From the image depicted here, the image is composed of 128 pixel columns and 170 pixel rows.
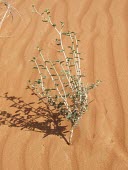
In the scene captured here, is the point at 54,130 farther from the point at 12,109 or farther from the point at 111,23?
the point at 111,23

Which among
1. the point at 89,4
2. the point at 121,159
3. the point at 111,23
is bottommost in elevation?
the point at 121,159

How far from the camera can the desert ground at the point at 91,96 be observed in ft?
8.20

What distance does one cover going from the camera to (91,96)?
9.75ft

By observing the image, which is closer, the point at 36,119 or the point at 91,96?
the point at 36,119

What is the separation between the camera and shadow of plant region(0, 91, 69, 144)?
8.91 ft

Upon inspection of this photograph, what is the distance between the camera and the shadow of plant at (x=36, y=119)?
2714mm

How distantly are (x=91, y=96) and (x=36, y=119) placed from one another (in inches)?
19.3

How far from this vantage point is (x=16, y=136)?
8.84ft

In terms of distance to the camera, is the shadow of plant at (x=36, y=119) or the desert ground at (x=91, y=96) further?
the shadow of plant at (x=36, y=119)

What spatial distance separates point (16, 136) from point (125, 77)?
3.43 feet

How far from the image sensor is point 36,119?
281 cm

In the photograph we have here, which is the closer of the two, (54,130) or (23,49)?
(54,130)

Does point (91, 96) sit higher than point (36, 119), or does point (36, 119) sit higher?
point (91, 96)

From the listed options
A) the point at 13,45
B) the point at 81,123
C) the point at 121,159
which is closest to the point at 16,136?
the point at 81,123
